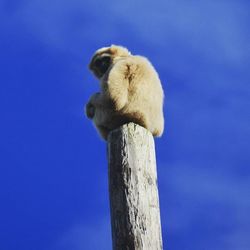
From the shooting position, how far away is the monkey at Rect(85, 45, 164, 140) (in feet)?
20.7

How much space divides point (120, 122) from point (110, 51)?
1.92m

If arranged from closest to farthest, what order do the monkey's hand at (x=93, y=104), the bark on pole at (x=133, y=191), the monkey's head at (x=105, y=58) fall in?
1. the bark on pole at (x=133, y=191)
2. the monkey's hand at (x=93, y=104)
3. the monkey's head at (x=105, y=58)

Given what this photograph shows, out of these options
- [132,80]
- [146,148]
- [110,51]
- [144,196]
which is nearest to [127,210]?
[144,196]

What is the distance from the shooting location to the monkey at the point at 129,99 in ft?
20.7

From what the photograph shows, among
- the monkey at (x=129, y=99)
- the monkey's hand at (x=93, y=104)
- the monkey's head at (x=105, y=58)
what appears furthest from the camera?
the monkey's head at (x=105, y=58)

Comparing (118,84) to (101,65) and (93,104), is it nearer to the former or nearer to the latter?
(93,104)

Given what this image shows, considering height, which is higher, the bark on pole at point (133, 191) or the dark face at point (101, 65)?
the dark face at point (101, 65)

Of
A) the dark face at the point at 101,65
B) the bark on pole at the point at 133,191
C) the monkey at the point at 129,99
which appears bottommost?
the bark on pole at the point at 133,191

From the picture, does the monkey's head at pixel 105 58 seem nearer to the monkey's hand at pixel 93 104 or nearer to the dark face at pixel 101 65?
the dark face at pixel 101 65

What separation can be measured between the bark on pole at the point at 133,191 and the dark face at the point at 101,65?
3.07 m

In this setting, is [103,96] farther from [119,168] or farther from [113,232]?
[113,232]

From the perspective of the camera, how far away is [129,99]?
6406 millimetres

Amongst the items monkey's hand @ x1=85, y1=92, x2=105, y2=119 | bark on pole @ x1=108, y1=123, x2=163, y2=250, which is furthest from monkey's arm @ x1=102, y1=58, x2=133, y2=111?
bark on pole @ x1=108, y1=123, x2=163, y2=250

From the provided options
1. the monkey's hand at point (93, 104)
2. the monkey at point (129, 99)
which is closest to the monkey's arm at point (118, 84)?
the monkey at point (129, 99)
